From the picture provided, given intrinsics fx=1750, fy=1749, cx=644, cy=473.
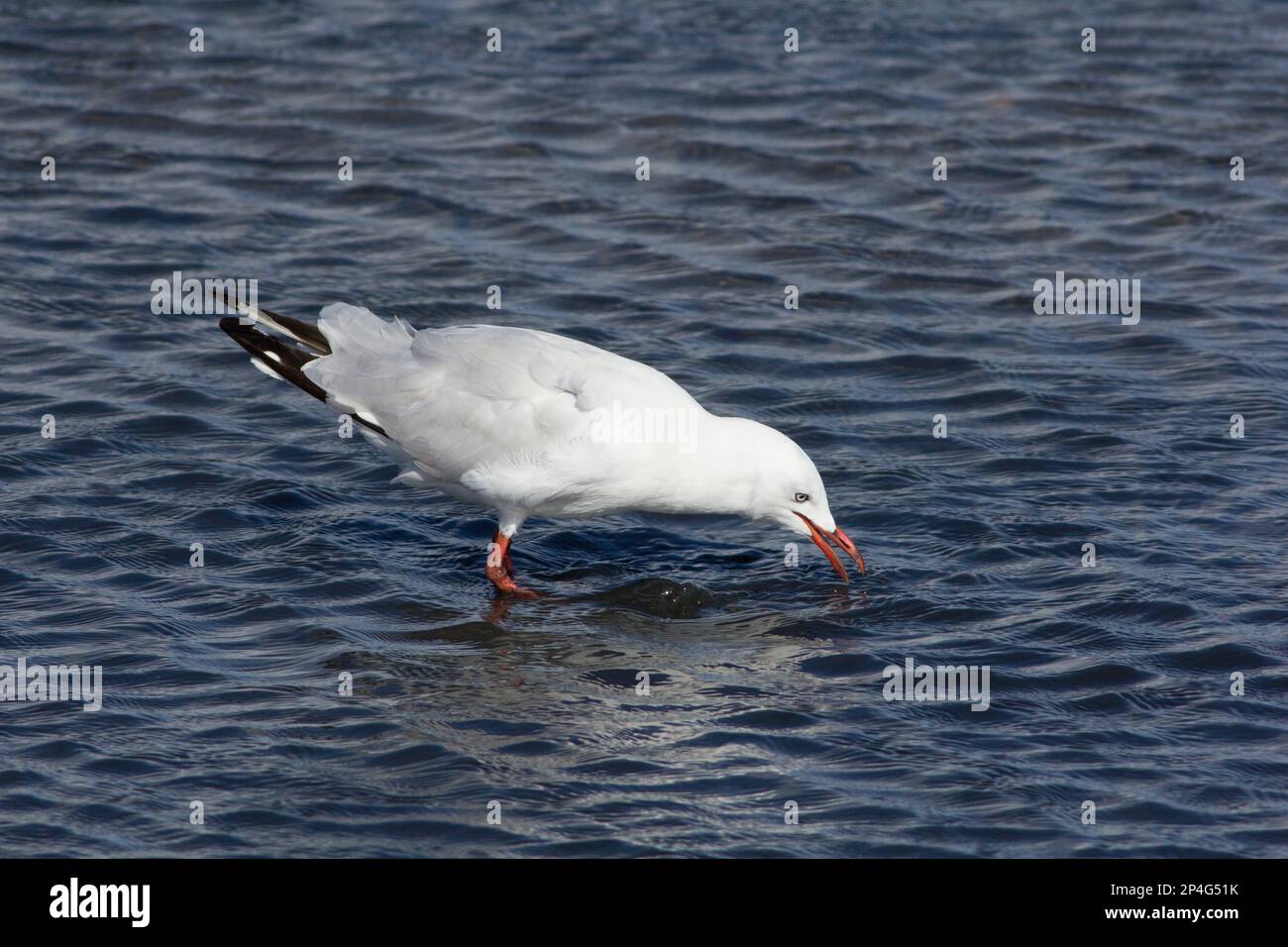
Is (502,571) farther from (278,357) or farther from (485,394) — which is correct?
(278,357)

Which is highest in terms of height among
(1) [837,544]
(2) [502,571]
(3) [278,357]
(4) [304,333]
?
(4) [304,333]

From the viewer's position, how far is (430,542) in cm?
903

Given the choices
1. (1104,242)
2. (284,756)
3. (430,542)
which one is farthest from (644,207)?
(284,756)

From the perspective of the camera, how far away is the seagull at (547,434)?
8.10m

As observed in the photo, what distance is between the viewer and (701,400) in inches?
406

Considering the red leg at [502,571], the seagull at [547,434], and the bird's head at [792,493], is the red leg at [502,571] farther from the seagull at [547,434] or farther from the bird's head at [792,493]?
the bird's head at [792,493]

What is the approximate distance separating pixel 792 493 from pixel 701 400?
7.03 ft

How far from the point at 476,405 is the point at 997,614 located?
2637 mm

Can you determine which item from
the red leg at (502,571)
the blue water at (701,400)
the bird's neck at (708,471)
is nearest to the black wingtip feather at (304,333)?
the blue water at (701,400)

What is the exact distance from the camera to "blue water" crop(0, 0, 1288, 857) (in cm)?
670

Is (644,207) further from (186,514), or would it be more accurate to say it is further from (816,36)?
(186,514)

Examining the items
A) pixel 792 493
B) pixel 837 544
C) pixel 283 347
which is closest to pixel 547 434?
pixel 792 493

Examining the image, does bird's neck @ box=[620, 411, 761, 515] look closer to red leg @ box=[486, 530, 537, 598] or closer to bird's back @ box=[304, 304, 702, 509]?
bird's back @ box=[304, 304, 702, 509]

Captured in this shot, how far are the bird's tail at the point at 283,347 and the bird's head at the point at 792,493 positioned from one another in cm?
188
